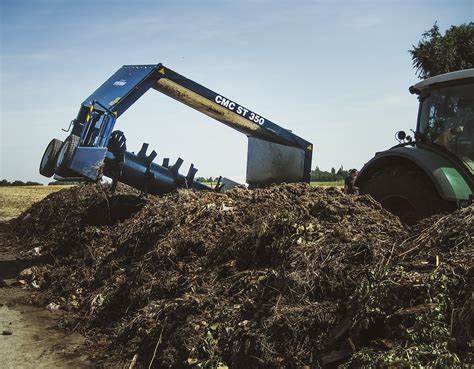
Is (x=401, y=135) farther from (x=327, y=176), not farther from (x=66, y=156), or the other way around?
(x=327, y=176)

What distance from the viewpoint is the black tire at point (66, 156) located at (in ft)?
21.7

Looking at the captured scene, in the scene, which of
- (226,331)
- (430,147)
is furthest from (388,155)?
(226,331)

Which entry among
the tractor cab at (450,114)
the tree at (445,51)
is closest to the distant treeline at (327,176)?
the tree at (445,51)

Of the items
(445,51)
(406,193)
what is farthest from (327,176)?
(406,193)

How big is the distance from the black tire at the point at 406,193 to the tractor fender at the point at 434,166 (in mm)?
107

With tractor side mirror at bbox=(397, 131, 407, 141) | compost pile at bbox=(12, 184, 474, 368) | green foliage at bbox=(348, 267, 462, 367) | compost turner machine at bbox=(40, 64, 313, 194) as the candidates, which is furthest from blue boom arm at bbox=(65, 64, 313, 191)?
green foliage at bbox=(348, 267, 462, 367)

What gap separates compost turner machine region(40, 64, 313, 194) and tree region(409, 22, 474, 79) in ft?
19.8

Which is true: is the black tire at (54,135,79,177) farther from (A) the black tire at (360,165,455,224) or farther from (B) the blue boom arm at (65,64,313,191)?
(A) the black tire at (360,165,455,224)

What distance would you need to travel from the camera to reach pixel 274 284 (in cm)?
390

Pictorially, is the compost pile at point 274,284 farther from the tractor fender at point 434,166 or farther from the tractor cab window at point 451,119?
the tractor cab window at point 451,119

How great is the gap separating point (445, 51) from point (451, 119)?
857cm

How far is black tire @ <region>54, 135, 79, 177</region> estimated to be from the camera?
6.62 m

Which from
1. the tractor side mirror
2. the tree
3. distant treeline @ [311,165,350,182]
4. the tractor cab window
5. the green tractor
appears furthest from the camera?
distant treeline @ [311,165,350,182]

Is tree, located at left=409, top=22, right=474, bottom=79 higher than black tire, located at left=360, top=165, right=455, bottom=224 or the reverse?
higher
